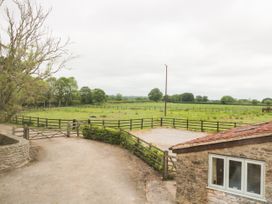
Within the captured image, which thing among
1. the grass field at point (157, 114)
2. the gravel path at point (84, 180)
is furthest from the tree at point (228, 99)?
the gravel path at point (84, 180)

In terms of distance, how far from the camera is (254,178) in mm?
7035

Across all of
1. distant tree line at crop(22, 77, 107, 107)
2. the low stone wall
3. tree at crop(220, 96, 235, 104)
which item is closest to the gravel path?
the low stone wall

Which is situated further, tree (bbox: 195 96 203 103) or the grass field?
tree (bbox: 195 96 203 103)

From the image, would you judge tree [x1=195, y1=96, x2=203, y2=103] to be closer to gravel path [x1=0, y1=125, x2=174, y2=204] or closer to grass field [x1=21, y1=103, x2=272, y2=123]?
grass field [x1=21, y1=103, x2=272, y2=123]

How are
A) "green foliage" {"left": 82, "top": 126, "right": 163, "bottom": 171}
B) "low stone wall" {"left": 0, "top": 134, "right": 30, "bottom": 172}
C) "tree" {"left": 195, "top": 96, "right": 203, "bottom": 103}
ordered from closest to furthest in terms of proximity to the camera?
"low stone wall" {"left": 0, "top": 134, "right": 30, "bottom": 172}, "green foliage" {"left": 82, "top": 126, "right": 163, "bottom": 171}, "tree" {"left": 195, "top": 96, "right": 203, "bottom": 103}

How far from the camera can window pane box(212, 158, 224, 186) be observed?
764 cm

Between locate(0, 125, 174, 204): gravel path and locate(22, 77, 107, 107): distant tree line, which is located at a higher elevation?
locate(22, 77, 107, 107): distant tree line

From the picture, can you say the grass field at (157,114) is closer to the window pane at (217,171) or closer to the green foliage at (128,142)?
the green foliage at (128,142)

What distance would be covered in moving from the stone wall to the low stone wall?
8.92m

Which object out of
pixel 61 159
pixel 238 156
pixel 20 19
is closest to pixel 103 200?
pixel 238 156

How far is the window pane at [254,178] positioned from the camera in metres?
6.97

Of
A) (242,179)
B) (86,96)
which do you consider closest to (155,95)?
(86,96)

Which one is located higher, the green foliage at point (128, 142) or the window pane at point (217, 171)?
the window pane at point (217, 171)

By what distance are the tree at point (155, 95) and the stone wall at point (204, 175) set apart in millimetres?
142906
